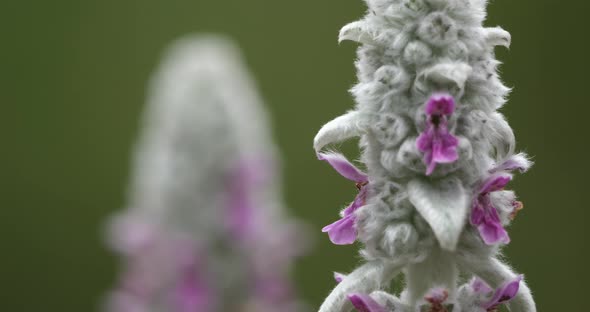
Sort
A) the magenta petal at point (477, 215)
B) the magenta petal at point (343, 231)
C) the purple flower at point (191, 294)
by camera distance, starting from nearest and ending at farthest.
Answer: the magenta petal at point (477, 215), the magenta petal at point (343, 231), the purple flower at point (191, 294)

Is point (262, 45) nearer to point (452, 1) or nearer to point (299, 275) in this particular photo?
point (299, 275)

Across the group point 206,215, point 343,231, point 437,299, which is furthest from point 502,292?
point 206,215

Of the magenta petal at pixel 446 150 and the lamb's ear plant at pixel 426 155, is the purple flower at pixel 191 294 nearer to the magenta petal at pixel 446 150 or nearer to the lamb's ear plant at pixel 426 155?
the lamb's ear plant at pixel 426 155

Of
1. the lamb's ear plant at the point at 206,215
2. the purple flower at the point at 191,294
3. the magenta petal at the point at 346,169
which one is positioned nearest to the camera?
the magenta petal at the point at 346,169

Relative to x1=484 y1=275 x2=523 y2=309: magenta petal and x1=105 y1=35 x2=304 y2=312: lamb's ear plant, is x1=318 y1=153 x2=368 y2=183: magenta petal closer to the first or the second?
x1=484 y1=275 x2=523 y2=309: magenta petal

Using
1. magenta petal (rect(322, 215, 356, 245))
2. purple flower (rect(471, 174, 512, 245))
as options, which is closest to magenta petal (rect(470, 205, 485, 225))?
purple flower (rect(471, 174, 512, 245))

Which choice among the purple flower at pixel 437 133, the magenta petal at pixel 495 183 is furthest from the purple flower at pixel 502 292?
the purple flower at pixel 437 133
